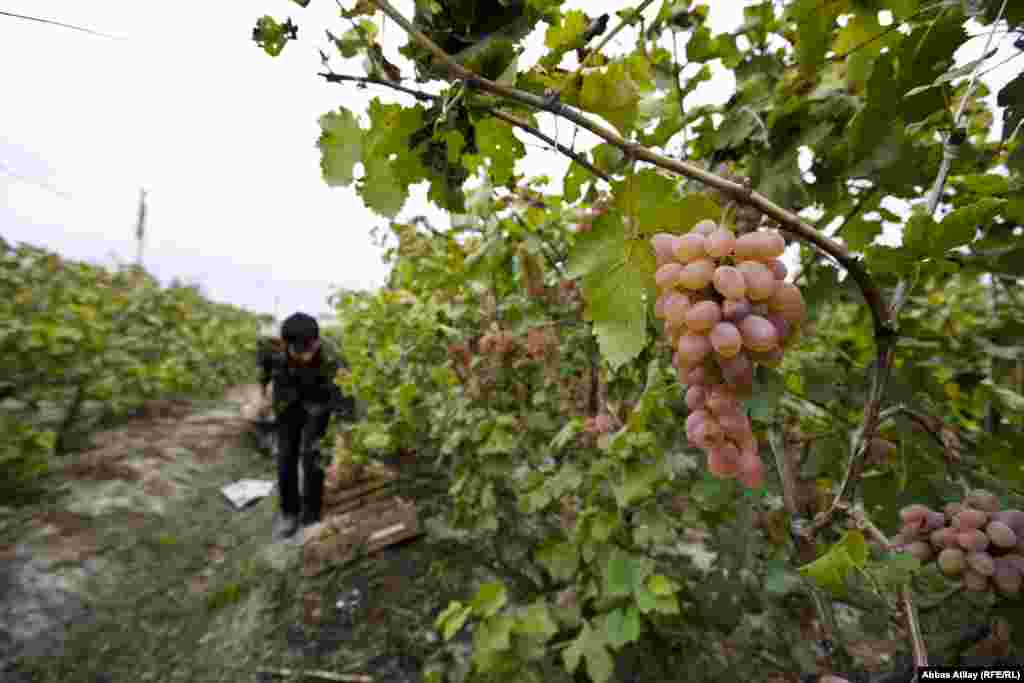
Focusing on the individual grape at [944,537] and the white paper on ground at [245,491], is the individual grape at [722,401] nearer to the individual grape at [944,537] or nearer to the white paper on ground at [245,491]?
the individual grape at [944,537]

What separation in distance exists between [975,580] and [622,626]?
0.90 meters

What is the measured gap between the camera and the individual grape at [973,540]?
2.35 feet

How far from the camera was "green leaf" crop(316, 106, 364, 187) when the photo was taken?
2.47 feet

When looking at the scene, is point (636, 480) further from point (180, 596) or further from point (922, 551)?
point (180, 596)


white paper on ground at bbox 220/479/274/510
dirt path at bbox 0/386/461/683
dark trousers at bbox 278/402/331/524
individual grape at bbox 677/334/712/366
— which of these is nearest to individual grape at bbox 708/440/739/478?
individual grape at bbox 677/334/712/366

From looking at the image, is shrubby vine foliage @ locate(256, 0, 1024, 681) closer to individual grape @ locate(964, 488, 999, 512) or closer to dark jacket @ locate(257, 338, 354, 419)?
individual grape @ locate(964, 488, 999, 512)

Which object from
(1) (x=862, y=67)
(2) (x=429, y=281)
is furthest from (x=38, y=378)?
(1) (x=862, y=67)

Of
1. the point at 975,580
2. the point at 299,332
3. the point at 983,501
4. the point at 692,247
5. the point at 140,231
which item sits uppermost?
the point at 140,231

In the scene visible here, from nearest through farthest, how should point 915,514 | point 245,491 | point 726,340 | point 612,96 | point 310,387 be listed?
1. point 726,340
2. point 612,96
3. point 915,514
4. point 310,387
5. point 245,491

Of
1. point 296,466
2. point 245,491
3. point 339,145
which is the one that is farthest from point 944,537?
point 245,491

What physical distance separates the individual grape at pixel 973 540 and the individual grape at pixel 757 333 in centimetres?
55

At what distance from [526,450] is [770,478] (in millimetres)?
895

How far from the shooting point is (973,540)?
→ 2.35 ft

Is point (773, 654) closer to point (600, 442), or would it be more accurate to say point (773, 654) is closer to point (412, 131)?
point (600, 442)
